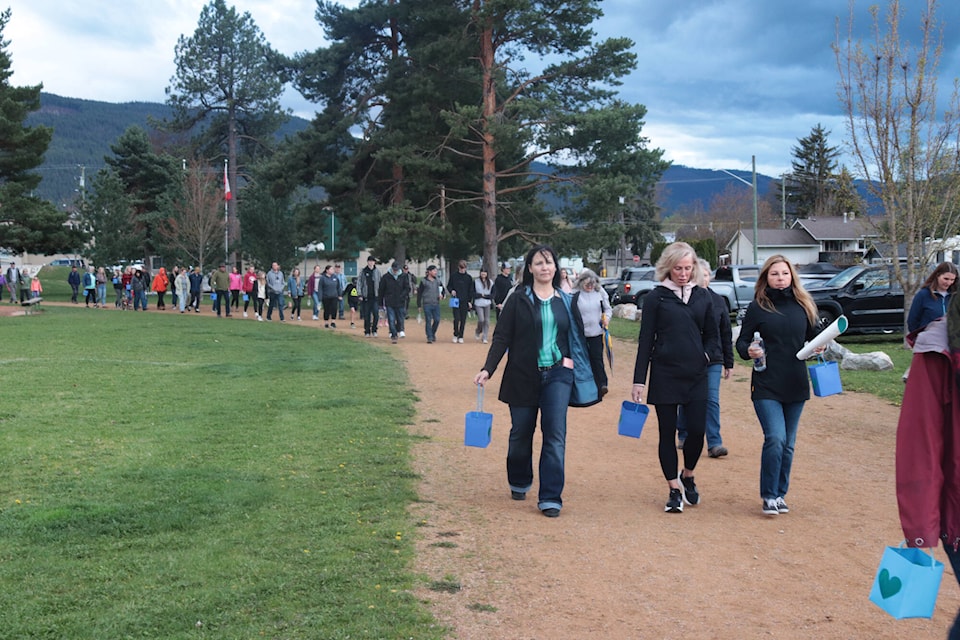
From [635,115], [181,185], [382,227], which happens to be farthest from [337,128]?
[181,185]

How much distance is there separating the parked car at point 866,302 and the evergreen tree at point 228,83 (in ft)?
158

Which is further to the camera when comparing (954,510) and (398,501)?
(398,501)

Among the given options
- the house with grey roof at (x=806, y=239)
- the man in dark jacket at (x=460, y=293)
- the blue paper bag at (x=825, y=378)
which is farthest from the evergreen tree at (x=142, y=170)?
the blue paper bag at (x=825, y=378)

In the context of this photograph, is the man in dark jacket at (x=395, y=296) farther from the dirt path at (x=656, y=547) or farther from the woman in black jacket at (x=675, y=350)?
the woman in black jacket at (x=675, y=350)

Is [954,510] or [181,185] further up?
[181,185]

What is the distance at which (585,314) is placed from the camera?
12.2 m

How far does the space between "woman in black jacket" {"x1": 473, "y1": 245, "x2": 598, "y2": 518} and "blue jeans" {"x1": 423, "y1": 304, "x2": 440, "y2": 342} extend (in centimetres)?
1496

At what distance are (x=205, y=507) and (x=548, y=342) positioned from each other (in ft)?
8.39

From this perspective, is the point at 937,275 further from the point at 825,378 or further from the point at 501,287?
the point at 501,287

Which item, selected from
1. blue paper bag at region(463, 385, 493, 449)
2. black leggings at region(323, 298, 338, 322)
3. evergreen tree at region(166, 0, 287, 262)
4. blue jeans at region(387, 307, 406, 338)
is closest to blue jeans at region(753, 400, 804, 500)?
blue paper bag at region(463, 385, 493, 449)

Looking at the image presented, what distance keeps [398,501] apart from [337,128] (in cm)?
3335

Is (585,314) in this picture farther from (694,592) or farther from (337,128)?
(337,128)

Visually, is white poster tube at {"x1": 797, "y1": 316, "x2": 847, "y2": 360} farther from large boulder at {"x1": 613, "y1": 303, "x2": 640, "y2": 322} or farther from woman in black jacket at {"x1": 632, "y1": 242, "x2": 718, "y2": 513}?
large boulder at {"x1": 613, "y1": 303, "x2": 640, "y2": 322}

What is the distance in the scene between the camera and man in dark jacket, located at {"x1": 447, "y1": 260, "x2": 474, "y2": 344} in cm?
2214
